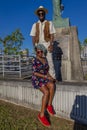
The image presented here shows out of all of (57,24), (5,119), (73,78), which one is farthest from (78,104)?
(57,24)

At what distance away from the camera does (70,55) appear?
9.13 m

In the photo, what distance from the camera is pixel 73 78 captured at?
8.89 meters

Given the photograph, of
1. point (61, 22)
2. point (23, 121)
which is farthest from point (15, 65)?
point (23, 121)

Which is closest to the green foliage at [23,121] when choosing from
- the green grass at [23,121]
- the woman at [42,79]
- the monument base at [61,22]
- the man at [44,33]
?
the green grass at [23,121]

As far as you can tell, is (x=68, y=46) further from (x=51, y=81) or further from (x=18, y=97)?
(x=51, y=81)

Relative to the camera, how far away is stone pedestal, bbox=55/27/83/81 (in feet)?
29.4

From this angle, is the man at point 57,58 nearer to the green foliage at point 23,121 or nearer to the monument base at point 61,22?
the monument base at point 61,22

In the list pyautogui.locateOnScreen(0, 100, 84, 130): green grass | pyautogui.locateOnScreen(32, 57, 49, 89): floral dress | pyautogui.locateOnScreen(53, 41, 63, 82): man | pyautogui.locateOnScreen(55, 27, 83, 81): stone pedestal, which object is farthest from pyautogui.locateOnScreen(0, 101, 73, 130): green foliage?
pyautogui.locateOnScreen(55, 27, 83, 81): stone pedestal

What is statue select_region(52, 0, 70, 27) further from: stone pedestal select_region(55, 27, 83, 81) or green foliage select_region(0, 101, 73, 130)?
green foliage select_region(0, 101, 73, 130)

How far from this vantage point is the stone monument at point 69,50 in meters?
8.96

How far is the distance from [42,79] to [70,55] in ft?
13.7

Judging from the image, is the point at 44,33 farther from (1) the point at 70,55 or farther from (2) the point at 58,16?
(2) the point at 58,16

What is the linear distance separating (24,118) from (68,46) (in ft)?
14.8

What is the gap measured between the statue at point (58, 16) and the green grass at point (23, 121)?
4.95 metres
